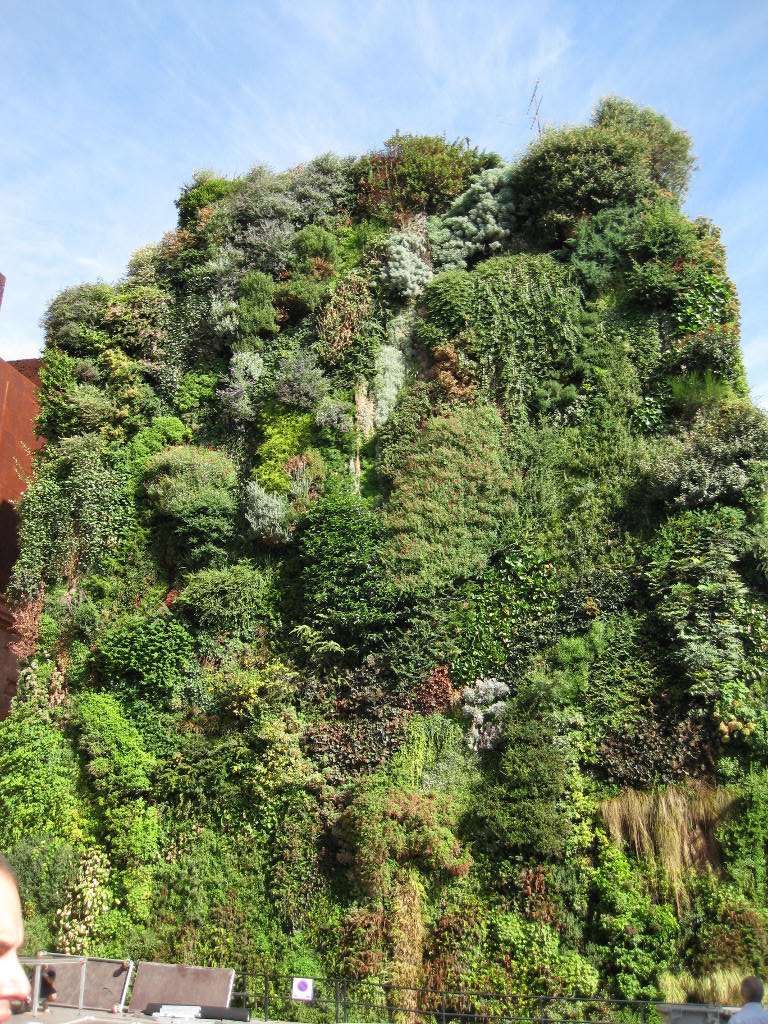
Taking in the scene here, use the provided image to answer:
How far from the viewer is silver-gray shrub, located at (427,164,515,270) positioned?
14.9 meters

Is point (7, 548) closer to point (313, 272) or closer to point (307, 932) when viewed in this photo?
point (313, 272)

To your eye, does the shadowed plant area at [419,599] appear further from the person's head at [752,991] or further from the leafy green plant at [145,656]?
the person's head at [752,991]

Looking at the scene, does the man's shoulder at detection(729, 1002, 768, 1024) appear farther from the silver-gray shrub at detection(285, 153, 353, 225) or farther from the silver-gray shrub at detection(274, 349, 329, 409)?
the silver-gray shrub at detection(285, 153, 353, 225)

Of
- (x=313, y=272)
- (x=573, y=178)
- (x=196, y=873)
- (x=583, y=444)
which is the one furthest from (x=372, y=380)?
(x=196, y=873)

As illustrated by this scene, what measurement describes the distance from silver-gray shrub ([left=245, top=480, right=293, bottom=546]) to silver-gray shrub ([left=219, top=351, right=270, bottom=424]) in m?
2.06

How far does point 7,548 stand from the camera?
17656mm

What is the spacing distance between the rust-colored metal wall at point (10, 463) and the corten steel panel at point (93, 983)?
8.99 m

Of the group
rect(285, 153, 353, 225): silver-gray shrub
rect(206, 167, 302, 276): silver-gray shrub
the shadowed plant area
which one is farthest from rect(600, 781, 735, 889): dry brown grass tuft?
rect(285, 153, 353, 225): silver-gray shrub

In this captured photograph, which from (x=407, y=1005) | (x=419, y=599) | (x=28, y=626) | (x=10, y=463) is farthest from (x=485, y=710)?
(x=10, y=463)

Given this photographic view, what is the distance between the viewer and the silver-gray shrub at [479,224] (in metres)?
14.9

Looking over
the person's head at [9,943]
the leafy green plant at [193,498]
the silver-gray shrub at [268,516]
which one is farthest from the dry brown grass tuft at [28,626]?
the person's head at [9,943]

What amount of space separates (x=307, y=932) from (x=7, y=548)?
11767mm

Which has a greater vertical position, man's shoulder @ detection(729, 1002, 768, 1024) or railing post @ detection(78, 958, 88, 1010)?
man's shoulder @ detection(729, 1002, 768, 1024)

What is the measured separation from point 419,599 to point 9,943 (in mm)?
9142
